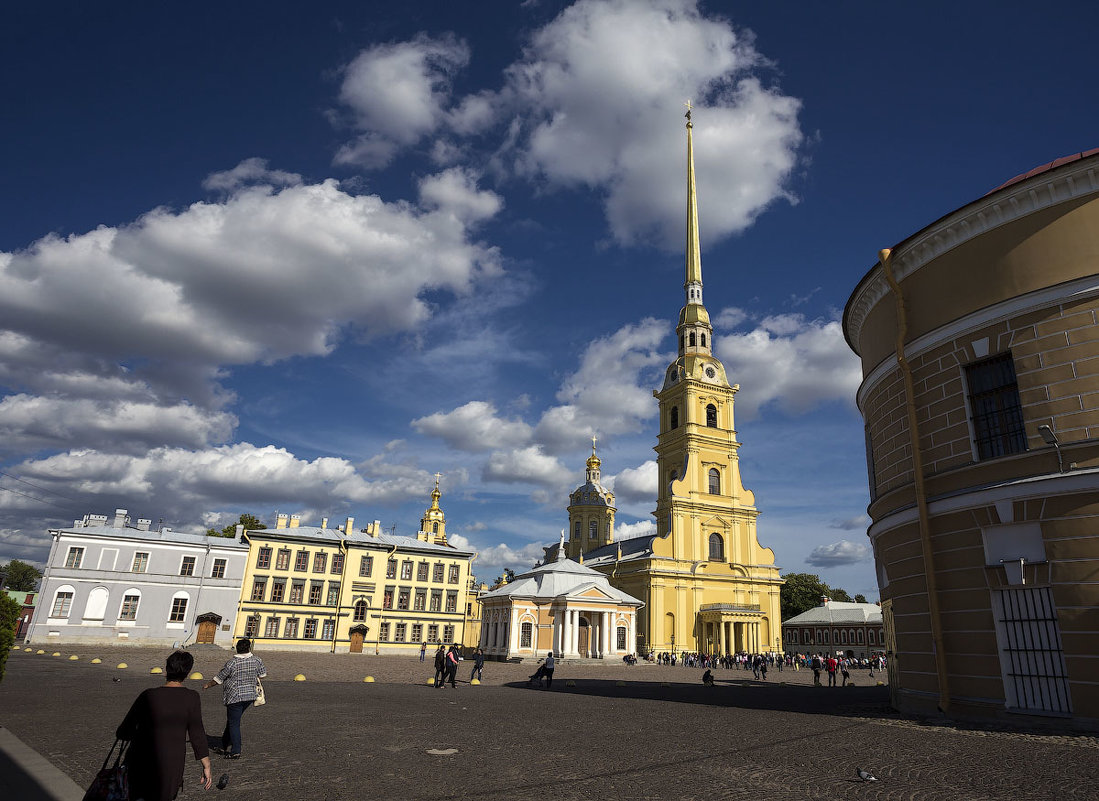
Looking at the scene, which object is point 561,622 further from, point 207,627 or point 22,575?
point 22,575

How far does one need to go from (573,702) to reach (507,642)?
1291 inches

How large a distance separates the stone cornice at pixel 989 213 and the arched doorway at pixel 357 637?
4697 centimetres

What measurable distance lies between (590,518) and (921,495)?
74541mm

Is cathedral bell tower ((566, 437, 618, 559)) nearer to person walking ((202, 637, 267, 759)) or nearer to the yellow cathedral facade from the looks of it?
the yellow cathedral facade

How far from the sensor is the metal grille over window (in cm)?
1223

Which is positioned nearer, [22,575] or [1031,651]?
[1031,651]

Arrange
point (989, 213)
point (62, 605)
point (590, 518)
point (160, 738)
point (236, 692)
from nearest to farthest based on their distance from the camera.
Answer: point (160, 738) → point (236, 692) → point (989, 213) → point (62, 605) → point (590, 518)

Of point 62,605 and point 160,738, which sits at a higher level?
point 62,605

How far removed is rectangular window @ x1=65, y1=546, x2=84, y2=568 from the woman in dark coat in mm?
53037

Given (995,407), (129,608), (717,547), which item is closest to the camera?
(995,407)

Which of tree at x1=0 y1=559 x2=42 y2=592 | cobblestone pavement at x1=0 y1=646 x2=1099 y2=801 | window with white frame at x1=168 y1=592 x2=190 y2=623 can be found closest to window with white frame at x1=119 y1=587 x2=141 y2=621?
window with white frame at x1=168 y1=592 x2=190 y2=623

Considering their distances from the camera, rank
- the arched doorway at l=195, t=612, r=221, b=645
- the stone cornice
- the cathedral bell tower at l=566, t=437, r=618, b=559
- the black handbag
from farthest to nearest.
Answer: the cathedral bell tower at l=566, t=437, r=618, b=559, the arched doorway at l=195, t=612, r=221, b=645, the stone cornice, the black handbag

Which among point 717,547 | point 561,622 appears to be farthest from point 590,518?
point 561,622

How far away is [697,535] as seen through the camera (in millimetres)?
62531
